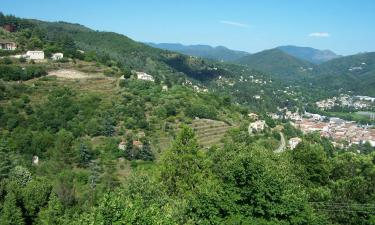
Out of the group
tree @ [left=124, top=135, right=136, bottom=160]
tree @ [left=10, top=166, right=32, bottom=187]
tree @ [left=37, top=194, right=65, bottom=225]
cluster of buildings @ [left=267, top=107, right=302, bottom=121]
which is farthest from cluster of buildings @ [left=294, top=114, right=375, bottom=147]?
tree @ [left=37, top=194, right=65, bottom=225]

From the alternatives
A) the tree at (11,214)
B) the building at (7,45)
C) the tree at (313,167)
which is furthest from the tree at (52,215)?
the building at (7,45)

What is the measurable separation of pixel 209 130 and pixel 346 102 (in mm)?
145752

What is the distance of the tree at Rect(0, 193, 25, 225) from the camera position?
22.9 metres

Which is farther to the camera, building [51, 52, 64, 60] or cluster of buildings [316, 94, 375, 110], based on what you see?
cluster of buildings [316, 94, 375, 110]

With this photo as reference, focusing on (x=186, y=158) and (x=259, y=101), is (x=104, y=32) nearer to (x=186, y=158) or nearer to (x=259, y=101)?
(x=259, y=101)

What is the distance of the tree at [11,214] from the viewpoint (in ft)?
75.0

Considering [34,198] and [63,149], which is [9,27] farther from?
[34,198]

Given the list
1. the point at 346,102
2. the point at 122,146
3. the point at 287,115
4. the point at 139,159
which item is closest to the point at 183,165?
the point at 139,159

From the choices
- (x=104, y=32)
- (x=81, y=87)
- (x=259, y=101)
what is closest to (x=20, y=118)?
(x=81, y=87)

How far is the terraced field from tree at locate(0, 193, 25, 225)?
2897cm

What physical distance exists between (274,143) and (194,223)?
45.2 meters

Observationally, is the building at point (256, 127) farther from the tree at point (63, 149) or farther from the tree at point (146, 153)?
the tree at point (63, 149)

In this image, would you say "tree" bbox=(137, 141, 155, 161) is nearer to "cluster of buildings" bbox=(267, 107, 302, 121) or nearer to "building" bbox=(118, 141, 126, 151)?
"building" bbox=(118, 141, 126, 151)

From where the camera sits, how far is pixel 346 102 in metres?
186
